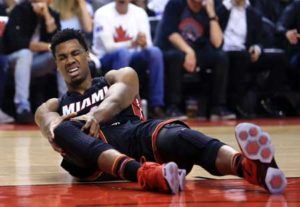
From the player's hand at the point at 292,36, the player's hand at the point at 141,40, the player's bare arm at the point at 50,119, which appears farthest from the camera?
the player's hand at the point at 292,36

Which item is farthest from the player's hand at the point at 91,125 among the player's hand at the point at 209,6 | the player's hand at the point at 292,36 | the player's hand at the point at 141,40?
the player's hand at the point at 292,36

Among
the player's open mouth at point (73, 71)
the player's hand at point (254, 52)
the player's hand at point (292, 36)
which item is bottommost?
the player's hand at point (254, 52)

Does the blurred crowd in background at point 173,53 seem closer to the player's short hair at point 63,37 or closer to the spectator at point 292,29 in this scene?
the spectator at point 292,29

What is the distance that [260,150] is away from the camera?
350 cm

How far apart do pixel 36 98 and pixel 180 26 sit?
1856 millimetres

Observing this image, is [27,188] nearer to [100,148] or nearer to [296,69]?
[100,148]

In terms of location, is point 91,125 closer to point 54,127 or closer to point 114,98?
point 54,127

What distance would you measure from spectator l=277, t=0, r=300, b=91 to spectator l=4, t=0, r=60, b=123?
286 centimetres

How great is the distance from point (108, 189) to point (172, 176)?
0.50 metres

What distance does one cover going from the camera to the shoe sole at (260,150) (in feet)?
11.5

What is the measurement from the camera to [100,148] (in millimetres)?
3848

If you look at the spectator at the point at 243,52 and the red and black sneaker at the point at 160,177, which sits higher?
the red and black sneaker at the point at 160,177

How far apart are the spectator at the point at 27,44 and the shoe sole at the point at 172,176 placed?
500 centimetres

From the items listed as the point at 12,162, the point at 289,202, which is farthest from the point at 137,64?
the point at 289,202
